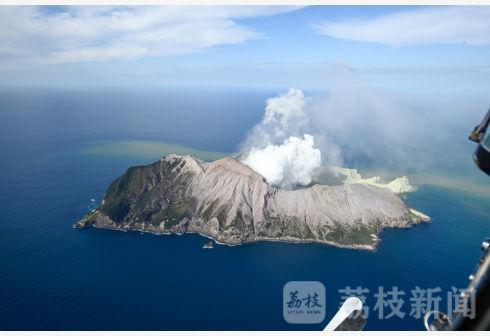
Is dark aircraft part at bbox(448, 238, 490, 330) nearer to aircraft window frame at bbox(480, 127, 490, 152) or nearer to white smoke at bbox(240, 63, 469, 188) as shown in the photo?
aircraft window frame at bbox(480, 127, 490, 152)

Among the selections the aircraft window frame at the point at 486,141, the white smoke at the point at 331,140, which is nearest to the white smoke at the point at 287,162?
the white smoke at the point at 331,140

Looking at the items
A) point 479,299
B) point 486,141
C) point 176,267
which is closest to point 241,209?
point 176,267

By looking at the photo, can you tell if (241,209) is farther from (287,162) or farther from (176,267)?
(287,162)

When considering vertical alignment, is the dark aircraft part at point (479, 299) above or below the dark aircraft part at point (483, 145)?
below

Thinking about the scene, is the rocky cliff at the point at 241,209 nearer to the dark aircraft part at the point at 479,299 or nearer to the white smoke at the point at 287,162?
the white smoke at the point at 287,162

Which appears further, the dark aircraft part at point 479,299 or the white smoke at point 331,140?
the white smoke at point 331,140


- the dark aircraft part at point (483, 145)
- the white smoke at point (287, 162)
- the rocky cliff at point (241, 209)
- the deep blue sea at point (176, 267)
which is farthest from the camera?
the white smoke at point (287, 162)

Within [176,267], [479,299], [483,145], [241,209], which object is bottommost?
[176,267]
